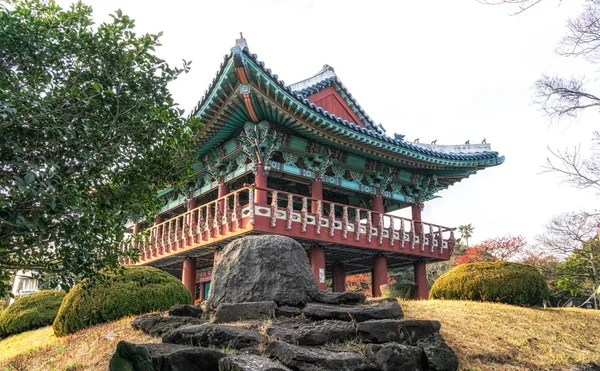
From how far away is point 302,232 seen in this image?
15594mm

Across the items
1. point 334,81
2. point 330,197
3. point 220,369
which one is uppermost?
point 334,81

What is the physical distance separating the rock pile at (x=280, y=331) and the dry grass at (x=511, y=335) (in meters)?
0.81

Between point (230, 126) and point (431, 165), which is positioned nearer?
point (230, 126)

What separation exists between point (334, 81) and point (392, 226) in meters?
7.90

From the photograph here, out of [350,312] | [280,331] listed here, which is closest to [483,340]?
[350,312]

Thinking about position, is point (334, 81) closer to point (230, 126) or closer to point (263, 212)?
point (230, 126)

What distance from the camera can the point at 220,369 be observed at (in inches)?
211

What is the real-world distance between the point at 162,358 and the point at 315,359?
192 centimetres

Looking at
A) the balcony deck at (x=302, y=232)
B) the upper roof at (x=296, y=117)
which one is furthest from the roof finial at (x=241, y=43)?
the balcony deck at (x=302, y=232)

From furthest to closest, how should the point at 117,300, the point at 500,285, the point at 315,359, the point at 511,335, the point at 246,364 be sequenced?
the point at 500,285 < the point at 117,300 < the point at 511,335 < the point at 315,359 < the point at 246,364

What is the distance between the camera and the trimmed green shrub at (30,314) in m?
16.3

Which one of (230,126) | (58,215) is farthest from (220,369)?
(230,126)

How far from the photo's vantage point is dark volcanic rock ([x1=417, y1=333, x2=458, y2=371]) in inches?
267

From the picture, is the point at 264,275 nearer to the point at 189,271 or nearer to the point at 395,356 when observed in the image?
the point at 395,356
